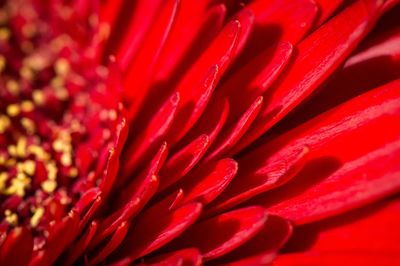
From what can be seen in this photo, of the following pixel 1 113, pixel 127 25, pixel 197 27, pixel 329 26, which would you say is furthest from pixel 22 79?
pixel 329 26

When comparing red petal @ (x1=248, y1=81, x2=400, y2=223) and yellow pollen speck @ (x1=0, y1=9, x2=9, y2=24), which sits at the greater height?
yellow pollen speck @ (x1=0, y1=9, x2=9, y2=24)

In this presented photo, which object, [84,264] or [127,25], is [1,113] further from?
[84,264]

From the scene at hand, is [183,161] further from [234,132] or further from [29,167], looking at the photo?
[29,167]

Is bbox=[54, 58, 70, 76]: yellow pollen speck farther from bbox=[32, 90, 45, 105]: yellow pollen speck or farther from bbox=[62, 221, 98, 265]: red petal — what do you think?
bbox=[62, 221, 98, 265]: red petal

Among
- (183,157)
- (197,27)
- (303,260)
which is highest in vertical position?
(197,27)

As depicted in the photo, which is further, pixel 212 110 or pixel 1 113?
pixel 1 113

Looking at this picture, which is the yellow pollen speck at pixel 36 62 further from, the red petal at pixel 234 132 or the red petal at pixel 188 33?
the red petal at pixel 234 132

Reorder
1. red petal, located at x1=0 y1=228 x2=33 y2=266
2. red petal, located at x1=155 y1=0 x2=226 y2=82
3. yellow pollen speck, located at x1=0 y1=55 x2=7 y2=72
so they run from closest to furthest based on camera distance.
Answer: red petal, located at x1=0 y1=228 x2=33 y2=266 → red petal, located at x1=155 y1=0 x2=226 y2=82 → yellow pollen speck, located at x1=0 y1=55 x2=7 y2=72

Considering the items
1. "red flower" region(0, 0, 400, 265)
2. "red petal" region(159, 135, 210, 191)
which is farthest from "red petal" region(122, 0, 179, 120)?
"red petal" region(159, 135, 210, 191)
